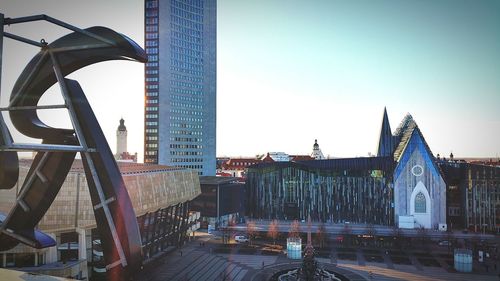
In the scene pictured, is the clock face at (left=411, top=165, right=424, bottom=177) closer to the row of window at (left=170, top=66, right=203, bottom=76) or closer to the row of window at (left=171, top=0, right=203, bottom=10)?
the row of window at (left=170, top=66, right=203, bottom=76)

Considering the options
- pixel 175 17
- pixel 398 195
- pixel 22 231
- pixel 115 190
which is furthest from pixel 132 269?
pixel 175 17

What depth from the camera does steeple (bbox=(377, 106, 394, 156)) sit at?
108 m

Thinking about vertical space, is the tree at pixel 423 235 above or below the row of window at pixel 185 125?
below

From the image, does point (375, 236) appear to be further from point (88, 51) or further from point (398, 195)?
point (88, 51)

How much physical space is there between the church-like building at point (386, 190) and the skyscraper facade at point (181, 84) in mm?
49940

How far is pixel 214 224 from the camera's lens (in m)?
87.2

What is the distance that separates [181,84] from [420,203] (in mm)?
94814

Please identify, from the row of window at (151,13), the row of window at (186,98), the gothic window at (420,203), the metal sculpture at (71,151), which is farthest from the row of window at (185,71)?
the metal sculpture at (71,151)

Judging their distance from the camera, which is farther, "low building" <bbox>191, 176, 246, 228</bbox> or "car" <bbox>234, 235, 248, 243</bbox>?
"low building" <bbox>191, 176, 246, 228</bbox>

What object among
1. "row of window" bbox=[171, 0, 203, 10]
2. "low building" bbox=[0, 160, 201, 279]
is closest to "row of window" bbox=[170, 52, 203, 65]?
"row of window" bbox=[171, 0, 203, 10]

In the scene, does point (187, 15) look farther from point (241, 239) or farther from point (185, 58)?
point (241, 239)

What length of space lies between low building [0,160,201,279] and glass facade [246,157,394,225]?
32940 mm

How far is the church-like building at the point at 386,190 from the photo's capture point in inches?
3280

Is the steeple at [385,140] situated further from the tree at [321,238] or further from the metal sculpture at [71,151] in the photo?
the metal sculpture at [71,151]
